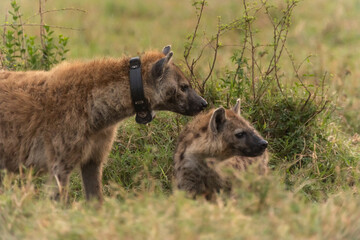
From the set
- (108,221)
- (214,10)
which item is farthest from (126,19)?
(108,221)

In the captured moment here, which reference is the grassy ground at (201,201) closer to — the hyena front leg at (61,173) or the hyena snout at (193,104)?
the hyena front leg at (61,173)

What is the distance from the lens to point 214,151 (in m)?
5.09

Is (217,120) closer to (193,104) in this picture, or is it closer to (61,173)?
(193,104)

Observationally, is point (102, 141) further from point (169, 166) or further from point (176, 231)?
point (176, 231)

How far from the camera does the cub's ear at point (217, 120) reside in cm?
507

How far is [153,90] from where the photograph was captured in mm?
4895

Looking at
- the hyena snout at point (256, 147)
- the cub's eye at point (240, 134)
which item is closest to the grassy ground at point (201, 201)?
the hyena snout at point (256, 147)

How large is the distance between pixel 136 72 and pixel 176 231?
5.75 ft

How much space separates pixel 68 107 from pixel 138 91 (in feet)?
1.77

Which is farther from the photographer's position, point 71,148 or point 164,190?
point 164,190

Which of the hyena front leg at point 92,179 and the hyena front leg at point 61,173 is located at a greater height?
the hyena front leg at point 61,173

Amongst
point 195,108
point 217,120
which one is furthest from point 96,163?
point 217,120

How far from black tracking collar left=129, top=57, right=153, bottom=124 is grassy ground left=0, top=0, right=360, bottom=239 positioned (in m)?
0.43

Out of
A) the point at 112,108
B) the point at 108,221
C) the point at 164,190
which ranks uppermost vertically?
the point at 112,108
